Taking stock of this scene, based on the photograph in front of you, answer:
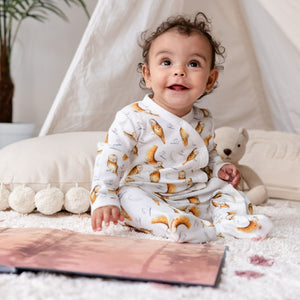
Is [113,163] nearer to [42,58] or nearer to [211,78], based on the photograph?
[211,78]

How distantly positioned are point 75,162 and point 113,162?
310 millimetres

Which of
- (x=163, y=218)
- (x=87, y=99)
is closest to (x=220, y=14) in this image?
(x=87, y=99)

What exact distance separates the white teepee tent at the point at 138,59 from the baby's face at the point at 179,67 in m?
0.47

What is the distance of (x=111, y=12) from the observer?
5.98ft

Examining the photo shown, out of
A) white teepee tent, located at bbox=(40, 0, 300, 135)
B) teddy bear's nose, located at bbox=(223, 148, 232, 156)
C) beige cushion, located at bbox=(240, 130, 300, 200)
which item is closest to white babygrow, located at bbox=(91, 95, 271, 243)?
teddy bear's nose, located at bbox=(223, 148, 232, 156)

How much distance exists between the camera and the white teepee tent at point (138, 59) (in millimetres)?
1837

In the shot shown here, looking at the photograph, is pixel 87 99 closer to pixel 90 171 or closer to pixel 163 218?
pixel 90 171

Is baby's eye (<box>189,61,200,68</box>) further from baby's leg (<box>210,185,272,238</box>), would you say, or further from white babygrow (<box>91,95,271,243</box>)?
baby's leg (<box>210,185,272,238</box>)

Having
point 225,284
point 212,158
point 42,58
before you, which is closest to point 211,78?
point 212,158

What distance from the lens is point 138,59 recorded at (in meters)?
1.97

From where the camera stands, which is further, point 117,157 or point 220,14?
point 220,14

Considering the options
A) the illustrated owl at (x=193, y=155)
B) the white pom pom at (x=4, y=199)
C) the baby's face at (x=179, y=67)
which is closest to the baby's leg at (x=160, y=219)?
the illustrated owl at (x=193, y=155)

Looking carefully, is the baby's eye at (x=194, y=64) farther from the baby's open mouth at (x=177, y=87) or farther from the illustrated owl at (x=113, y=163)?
the illustrated owl at (x=113, y=163)

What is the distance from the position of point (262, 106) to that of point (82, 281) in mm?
1827
